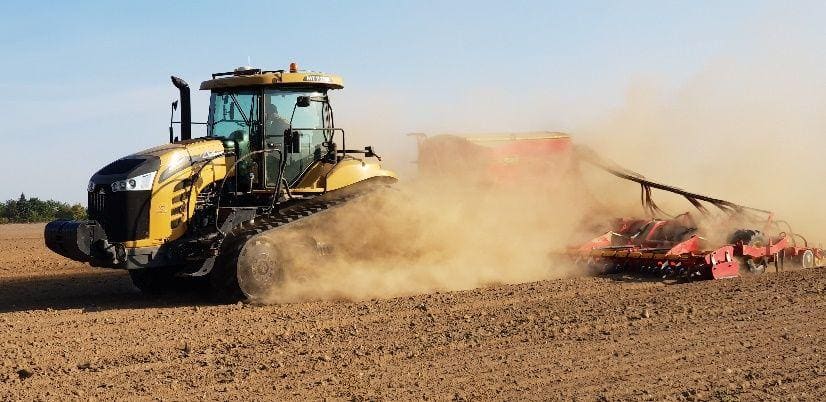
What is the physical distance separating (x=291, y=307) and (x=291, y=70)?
3.29m

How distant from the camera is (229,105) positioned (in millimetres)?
12203

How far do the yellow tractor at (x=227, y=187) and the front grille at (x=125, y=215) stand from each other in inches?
0.5

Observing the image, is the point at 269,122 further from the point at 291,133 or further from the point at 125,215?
the point at 125,215

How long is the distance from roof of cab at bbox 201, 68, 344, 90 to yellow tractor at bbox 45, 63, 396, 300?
0.05ft

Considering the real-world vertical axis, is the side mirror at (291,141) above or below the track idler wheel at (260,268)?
above

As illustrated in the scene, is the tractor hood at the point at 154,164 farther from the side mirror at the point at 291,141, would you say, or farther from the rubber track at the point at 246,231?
the rubber track at the point at 246,231

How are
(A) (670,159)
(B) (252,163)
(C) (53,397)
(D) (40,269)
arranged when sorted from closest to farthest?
(C) (53,397) < (B) (252,163) < (D) (40,269) < (A) (670,159)

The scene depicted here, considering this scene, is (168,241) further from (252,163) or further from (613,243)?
(613,243)

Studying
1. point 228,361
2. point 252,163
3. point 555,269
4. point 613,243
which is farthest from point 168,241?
point 613,243

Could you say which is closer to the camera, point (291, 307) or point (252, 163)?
point (291, 307)

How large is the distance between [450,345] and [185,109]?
6.14 meters

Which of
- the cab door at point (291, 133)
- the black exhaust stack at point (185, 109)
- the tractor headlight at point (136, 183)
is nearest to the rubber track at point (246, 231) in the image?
the cab door at point (291, 133)

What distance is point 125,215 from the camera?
10836mm

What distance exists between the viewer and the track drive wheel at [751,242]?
1327 cm
